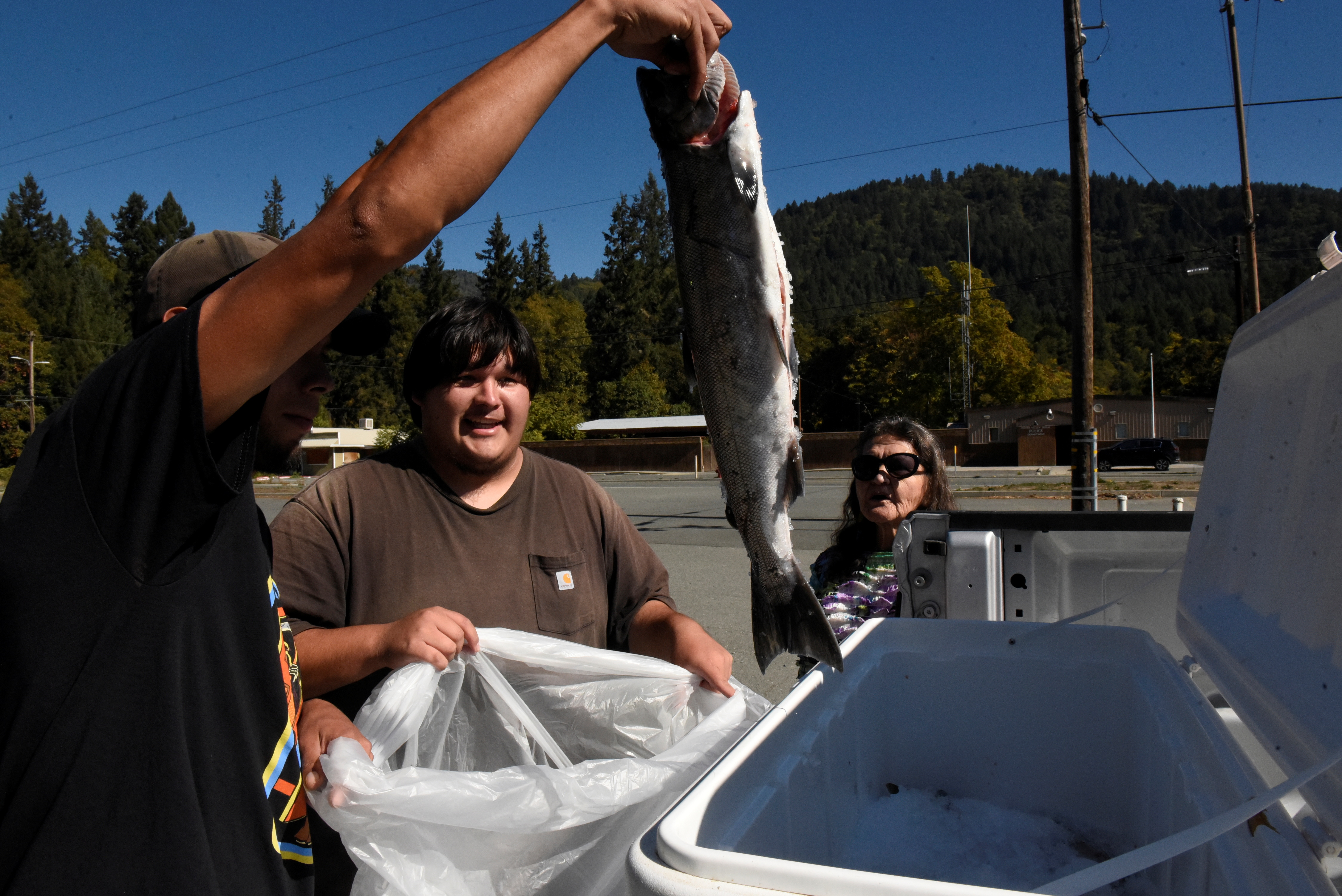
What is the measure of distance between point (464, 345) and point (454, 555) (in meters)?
0.60

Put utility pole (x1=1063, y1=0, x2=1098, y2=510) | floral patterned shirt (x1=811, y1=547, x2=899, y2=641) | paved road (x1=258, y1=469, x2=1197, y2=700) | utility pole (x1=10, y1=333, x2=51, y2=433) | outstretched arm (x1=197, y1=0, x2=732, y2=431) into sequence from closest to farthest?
outstretched arm (x1=197, y1=0, x2=732, y2=431)
floral patterned shirt (x1=811, y1=547, x2=899, y2=641)
paved road (x1=258, y1=469, x2=1197, y2=700)
utility pole (x1=1063, y1=0, x2=1098, y2=510)
utility pole (x1=10, y1=333, x2=51, y2=433)

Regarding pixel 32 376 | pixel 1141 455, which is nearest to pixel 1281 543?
pixel 1141 455

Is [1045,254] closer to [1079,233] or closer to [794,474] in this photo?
[1079,233]

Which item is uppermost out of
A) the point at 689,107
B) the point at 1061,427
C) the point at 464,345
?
the point at 689,107

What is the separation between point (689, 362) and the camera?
4.99 feet

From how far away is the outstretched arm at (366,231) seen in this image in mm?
1028

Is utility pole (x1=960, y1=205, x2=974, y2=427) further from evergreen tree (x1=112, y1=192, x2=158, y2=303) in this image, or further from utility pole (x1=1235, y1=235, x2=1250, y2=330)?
evergreen tree (x1=112, y1=192, x2=158, y2=303)

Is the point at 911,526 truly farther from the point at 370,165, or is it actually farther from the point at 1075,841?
the point at 370,165

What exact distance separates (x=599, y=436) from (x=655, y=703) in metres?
53.1

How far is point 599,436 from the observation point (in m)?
54.9

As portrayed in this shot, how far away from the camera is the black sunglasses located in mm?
3262

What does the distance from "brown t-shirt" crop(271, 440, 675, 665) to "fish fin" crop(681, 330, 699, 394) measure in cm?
96

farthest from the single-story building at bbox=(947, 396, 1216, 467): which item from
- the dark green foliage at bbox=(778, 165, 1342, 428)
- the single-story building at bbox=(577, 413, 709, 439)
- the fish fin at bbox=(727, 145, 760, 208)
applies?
the fish fin at bbox=(727, 145, 760, 208)

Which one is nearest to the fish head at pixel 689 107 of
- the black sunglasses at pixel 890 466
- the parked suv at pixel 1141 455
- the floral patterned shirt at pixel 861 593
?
the floral patterned shirt at pixel 861 593
